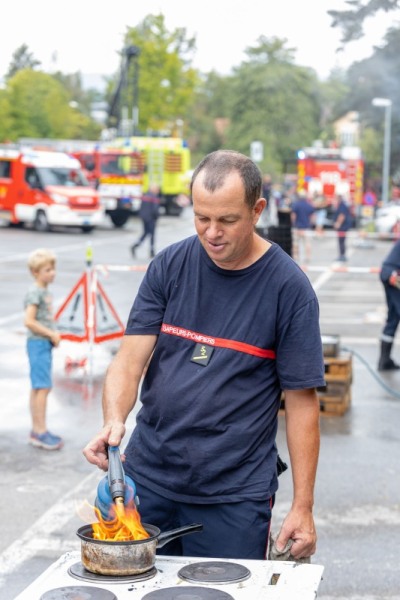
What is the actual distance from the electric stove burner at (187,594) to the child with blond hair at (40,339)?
18.1 ft

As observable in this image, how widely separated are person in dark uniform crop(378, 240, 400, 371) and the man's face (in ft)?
28.9

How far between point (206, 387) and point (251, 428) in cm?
19

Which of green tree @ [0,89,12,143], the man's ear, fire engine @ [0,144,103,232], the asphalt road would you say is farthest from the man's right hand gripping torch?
green tree @ [0,89,12,143]

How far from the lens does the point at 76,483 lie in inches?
310

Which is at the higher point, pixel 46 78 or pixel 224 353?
pixel 46 78

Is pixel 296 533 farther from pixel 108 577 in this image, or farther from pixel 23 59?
pixel 23 59

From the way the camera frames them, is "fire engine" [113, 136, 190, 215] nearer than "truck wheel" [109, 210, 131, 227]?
No

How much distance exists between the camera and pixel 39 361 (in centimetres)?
873

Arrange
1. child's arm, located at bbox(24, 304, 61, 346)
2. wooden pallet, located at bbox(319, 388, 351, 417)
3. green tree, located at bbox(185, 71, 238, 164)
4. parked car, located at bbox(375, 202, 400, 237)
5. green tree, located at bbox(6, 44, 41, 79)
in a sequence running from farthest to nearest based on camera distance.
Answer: green tree, located at bbox(6, 44, 41, 79)
green tree, located at bbox(185, 71, 238, 164)
parked car, located at bbox(375, 202, 400, 237)
wooden pallet, located at bbox(319, 388, 351, 417)
child's arm, located at bbox(24, 304, 61, 346)

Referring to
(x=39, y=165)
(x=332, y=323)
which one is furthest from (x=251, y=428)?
(x=39, y=165)

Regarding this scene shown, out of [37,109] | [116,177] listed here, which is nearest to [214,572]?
[116,177]

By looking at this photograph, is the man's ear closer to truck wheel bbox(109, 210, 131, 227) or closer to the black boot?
the black boot

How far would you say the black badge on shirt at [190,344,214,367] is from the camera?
3.78 metres

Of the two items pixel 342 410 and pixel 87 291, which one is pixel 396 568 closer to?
pixel 342 410
